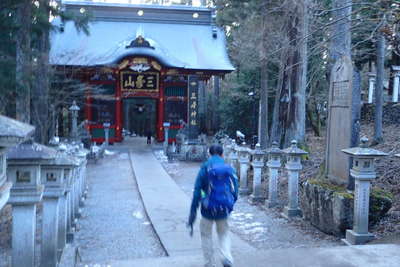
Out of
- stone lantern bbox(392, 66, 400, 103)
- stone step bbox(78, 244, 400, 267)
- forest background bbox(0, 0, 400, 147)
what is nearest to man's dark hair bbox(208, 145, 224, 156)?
stone step bbox(78, 244, 400, 267)

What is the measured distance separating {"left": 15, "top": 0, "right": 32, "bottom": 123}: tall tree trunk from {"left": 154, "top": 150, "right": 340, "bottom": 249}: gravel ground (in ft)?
21.6

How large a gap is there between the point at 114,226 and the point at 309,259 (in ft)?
14.1

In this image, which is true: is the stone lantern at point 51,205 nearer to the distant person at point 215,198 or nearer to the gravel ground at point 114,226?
the gravel ground at point 114,226

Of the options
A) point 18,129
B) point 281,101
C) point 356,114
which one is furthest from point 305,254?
point 281,101

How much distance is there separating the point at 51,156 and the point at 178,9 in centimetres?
2263

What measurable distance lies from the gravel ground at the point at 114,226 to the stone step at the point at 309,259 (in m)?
0.96

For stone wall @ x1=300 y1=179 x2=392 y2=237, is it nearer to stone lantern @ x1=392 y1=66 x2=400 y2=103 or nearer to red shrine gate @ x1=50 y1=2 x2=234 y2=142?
red shrine gate @ x1=50 y1=2 x2=234 y2=142

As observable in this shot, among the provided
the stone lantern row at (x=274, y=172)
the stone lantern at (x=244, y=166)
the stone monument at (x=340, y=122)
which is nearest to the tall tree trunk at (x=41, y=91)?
the stone lantern row at (x=274, y=172)

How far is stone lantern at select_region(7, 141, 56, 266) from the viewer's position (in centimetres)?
383

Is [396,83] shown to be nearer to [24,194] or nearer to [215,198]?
[215,198]

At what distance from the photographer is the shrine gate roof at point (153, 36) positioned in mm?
21328

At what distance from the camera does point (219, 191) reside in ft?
14.4

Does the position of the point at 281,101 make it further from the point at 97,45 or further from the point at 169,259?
the point at 97,45

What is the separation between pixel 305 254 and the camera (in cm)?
503
